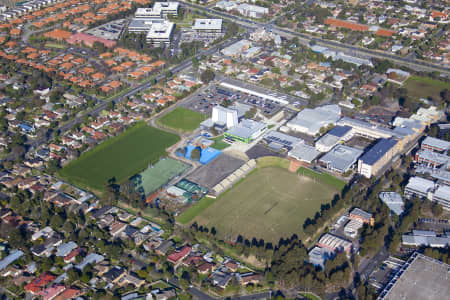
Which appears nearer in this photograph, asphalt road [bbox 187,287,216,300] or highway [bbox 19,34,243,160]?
asphalt road [bbox 187,287,216,300]

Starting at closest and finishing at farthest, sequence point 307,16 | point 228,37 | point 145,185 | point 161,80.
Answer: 1. point 145,185
2. point 161,80
3. point 228,37
4. point 307,16

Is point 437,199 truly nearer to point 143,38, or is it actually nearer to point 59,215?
point 59,215

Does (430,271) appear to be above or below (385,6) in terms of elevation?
below

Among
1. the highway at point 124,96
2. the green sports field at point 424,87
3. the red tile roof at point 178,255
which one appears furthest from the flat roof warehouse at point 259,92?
the red tile roof at point 178,255

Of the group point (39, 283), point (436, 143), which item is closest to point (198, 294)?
point (39, 283)

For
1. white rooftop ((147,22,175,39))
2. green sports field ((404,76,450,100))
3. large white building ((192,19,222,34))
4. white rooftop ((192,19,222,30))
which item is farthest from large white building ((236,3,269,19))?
green sports field ((404,76,450,100))

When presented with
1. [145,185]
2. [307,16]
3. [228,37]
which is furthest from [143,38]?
[145,185]

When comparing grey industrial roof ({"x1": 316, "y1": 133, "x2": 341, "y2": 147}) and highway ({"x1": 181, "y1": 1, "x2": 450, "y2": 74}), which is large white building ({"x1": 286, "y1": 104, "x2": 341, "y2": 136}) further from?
highway ({"x1": 181, "y1": 1, "x2": 450, "y2": 74})
